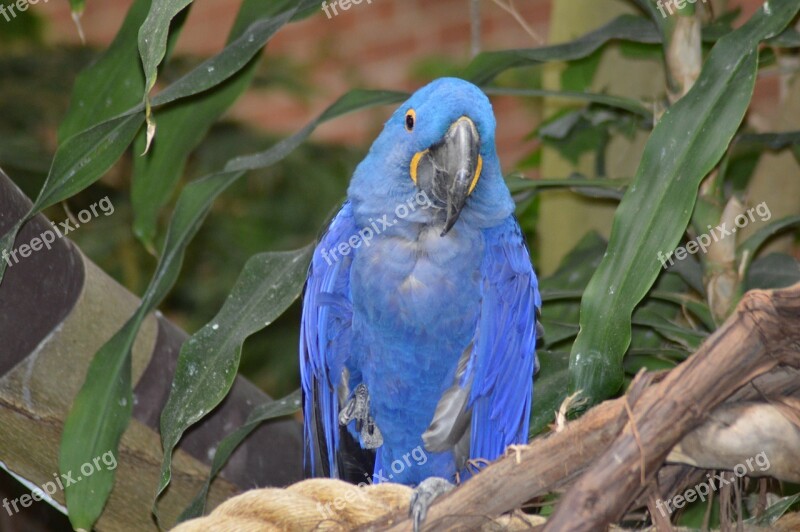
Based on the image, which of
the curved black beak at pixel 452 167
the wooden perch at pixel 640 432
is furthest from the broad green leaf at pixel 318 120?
the wooden perch at pixel 640 432

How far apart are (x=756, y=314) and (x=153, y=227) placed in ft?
3.29

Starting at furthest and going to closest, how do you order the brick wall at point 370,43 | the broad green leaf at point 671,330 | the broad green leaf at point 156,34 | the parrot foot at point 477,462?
the brick wall at point 370,43, the broad green leaf at point 671,330, the broad green leaf at point 156,34, the parrot foot at point 477,462

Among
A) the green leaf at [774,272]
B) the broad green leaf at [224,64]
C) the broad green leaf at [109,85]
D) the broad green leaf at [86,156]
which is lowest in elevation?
the green leaf at [774,272]

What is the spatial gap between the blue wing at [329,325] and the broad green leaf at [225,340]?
6 centimetres

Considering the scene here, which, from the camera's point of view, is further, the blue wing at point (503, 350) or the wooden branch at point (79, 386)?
the blue wing at point (503, 350)

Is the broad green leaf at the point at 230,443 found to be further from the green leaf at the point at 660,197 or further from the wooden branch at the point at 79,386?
the green leaf at the point at 660,197

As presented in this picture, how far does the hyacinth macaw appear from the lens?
1.33 m

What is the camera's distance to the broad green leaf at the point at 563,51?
4.78 ft

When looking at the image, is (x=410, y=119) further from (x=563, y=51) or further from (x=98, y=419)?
(x=98, y=419)

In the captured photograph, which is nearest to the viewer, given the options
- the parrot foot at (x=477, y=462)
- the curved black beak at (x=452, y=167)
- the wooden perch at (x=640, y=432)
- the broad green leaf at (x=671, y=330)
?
the wooden perch at (x=640, y=432)

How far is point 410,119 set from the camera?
52.2 inches

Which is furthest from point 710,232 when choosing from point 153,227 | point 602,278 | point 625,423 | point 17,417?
point 17,417

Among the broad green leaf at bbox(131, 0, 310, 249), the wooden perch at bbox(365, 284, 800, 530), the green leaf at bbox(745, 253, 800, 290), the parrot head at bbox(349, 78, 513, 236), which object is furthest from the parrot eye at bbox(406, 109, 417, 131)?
the wooden perch at bbox(365, 284, 800, 530)

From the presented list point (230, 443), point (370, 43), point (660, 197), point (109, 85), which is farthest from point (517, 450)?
point (370, 43)
